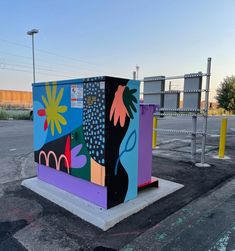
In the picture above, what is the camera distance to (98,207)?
308cm

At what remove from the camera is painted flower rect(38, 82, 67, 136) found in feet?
11.5

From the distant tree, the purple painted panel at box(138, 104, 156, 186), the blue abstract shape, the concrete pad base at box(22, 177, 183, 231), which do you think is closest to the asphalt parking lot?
the concrete pad base at box(22, 177, 183, 231)

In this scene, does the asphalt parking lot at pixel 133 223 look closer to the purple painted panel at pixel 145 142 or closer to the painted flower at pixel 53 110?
the purple painted panel at pixel 145 142

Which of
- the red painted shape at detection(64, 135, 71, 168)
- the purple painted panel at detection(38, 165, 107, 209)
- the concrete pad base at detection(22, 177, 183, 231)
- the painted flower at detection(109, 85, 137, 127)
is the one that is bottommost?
the concrete pad base at detection(22, 177, 183, 231)

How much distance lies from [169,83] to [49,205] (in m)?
5.09

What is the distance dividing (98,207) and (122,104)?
54.2 inches

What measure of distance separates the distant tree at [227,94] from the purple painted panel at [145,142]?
131 ft

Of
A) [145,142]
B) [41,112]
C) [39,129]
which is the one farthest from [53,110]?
[145,142]

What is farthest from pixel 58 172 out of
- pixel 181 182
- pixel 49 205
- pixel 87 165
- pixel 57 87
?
pixel 181 182

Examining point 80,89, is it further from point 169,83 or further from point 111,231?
point 169,83

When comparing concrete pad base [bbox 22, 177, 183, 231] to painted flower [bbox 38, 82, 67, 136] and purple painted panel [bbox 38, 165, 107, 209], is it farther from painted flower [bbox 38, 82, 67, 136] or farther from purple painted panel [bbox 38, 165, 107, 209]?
painted flower [bbox 38, 82, 67, 136]

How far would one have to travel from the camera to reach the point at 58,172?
376cm

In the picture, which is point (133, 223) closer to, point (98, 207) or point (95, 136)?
point (98, 207)

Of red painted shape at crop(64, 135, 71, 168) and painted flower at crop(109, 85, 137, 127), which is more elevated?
painted flower at crop(109, 85, 137, 127)
